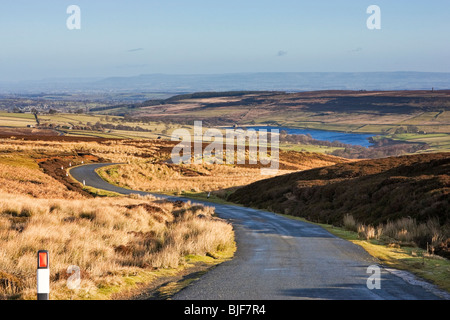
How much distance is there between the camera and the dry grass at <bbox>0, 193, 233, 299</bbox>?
1107cm

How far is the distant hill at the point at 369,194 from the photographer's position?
2212cm

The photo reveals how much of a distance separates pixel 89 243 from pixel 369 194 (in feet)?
58.5

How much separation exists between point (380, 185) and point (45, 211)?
17.3 meters

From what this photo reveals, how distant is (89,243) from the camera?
1496cm

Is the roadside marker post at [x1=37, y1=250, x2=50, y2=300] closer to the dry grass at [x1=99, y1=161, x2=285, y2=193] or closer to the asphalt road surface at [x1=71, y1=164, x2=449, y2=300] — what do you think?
the asphalt road surface at [x1=71, y1=164, x2=449, y2=300]

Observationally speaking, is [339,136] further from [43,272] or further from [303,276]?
[43,272]

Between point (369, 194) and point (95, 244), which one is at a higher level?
point (95, 244)

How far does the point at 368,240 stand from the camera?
1967cm

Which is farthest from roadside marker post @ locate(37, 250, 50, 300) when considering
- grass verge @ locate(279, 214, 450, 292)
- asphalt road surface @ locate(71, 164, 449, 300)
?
grass verge @ locate(279, 214, 450, 292)

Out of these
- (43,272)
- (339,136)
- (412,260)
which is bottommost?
(339,136)

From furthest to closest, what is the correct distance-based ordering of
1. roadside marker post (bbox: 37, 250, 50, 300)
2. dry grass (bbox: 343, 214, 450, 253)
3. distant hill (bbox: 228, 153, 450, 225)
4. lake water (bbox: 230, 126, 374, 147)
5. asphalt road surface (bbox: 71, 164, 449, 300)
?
lake water (bbox: 230, 126, 374, 147)
distant hill (bbox: 228, 153, 450, 225)
dry grass (bbox: 343, 214, 450, 253)
asphalt road surface (bbox: 71, 164, 449, 300)
roadside marker post (bbox: 37, 250, 50, 300)

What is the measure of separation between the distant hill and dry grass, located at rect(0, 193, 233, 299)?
854 cm

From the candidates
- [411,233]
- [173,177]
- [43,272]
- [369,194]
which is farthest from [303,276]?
[173,177]
